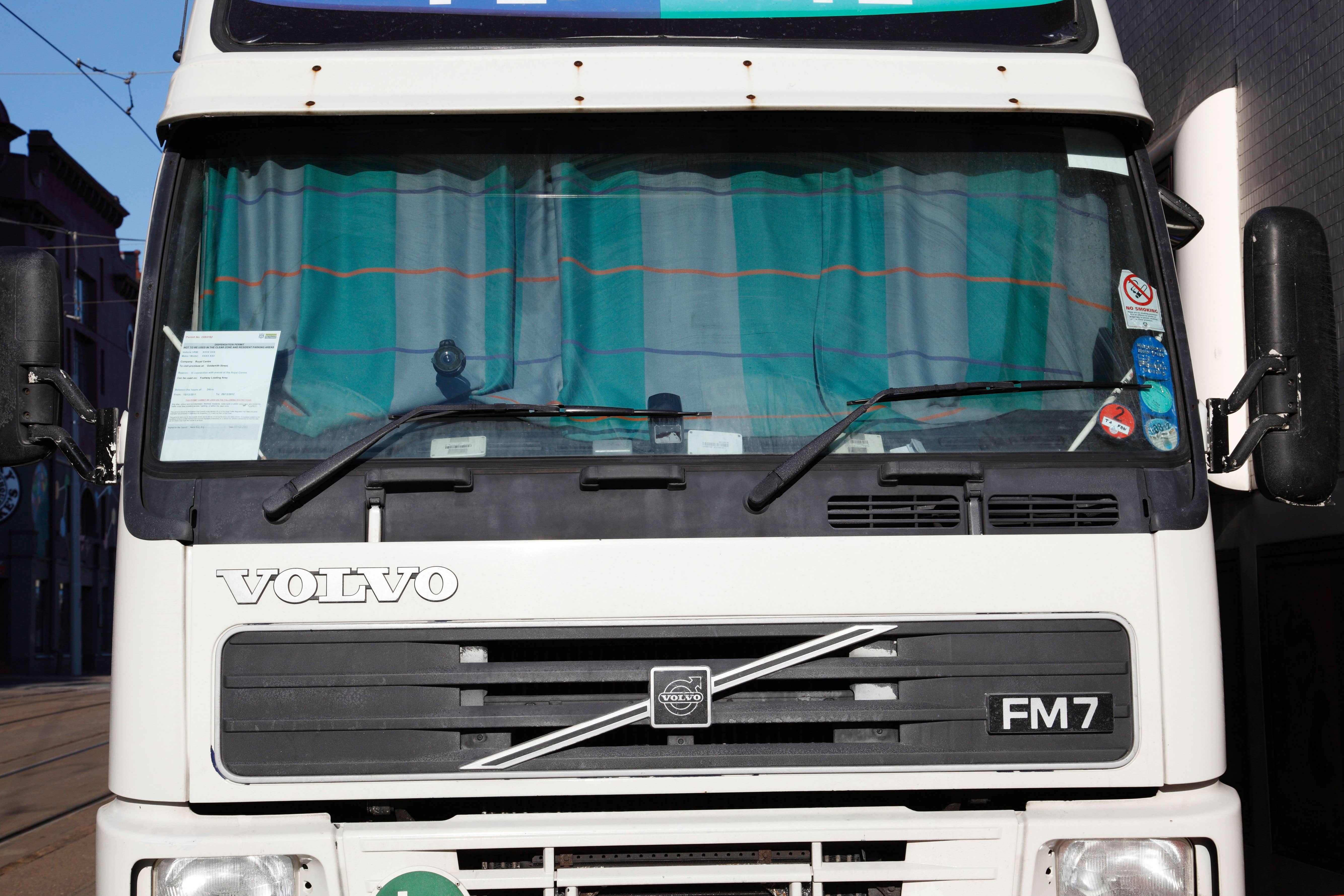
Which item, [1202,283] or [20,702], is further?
[20,702]

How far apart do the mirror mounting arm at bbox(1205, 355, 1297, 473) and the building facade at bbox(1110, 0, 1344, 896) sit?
2851 mm

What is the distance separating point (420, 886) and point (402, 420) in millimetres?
985

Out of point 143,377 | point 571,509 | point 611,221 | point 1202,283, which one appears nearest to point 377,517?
point 571,509

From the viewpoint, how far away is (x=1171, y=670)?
2.80 metres

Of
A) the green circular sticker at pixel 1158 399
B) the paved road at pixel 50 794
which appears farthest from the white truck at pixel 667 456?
the paved road at pixel 50 794

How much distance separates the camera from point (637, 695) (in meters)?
→ 2.76

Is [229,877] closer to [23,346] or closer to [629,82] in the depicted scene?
[23,346]

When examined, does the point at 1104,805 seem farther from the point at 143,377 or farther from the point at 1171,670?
the point at 143,377

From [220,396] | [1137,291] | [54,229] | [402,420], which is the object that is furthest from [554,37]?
[54,229]

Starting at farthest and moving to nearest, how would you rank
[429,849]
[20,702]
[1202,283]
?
[20,702] < [1202,283] < [429,849]

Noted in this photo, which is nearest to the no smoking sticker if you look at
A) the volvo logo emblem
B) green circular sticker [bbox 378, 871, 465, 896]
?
the volvo logo emblem

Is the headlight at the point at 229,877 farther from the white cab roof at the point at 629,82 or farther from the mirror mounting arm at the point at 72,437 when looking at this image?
the white cab roof at the point at 629,82

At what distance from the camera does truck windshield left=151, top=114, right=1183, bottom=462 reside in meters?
2.95

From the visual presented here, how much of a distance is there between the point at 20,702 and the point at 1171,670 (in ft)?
78.3
